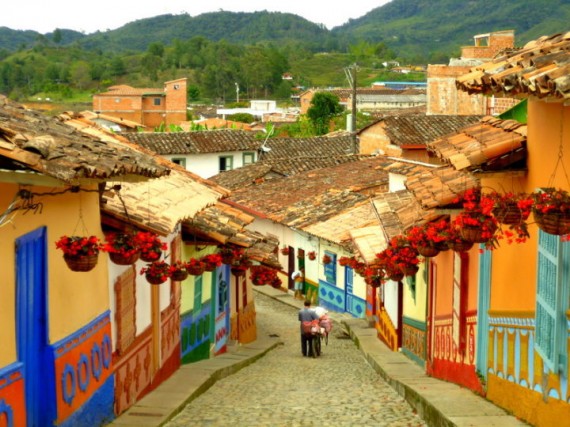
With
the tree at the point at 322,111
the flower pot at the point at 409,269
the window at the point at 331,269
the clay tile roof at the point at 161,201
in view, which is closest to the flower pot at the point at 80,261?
the clay tile roof at the point at 161,201

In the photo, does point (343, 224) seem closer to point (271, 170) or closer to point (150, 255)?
point (271, 170)

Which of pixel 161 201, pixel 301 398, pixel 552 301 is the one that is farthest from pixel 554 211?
pixel 301 398

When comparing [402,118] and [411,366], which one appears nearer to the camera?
[411,366]

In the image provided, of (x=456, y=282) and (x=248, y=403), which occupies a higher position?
(x=456, y=282)

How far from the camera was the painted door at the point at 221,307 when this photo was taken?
19.7 metres

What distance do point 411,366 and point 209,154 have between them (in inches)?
1575

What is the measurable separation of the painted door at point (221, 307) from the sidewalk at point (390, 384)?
0.27m

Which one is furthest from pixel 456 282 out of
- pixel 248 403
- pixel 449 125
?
pixel 449 125

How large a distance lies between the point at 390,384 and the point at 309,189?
2344cm

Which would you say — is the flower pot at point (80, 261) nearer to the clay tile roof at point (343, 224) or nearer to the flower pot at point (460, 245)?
the flower pot at point (460, 245)

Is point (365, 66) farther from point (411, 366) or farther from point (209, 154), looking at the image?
point (411, 366)

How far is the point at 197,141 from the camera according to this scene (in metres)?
55.6

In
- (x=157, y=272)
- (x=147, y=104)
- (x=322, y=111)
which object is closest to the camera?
(x=157, y=272)

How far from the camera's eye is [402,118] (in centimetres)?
3434
